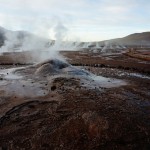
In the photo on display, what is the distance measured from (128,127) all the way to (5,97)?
208 inches

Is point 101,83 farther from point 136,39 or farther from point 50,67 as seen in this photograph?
point 136,39

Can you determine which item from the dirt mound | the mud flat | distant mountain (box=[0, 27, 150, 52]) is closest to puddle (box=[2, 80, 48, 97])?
the mud flat

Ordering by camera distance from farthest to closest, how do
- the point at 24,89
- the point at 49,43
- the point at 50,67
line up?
the point at 49,43
the point at 50,67
the point at 24,89

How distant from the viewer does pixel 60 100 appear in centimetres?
1021

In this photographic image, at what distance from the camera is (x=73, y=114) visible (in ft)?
28.7

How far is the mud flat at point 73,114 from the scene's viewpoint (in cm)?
714

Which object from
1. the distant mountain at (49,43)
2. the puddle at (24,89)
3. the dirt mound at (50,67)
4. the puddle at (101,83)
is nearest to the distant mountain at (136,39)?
the distant mountain at (49,43)

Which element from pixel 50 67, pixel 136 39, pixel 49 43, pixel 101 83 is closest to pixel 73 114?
pixel 101 83

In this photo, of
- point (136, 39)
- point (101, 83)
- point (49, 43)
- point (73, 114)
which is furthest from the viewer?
point (136, 39)

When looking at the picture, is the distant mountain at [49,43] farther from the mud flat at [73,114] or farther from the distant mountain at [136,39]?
the mud flat at [73,114]

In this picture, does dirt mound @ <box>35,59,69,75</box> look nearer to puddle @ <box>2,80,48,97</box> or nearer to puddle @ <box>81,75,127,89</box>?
puddle @ <box>2,80,48,97</box>

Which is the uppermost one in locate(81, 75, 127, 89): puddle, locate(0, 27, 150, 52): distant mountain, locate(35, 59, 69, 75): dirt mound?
locate(35, 59, 69, 75): dirt mound

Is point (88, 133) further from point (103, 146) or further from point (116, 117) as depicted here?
point (116, 117)

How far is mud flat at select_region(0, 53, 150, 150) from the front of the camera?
7.14 metres
